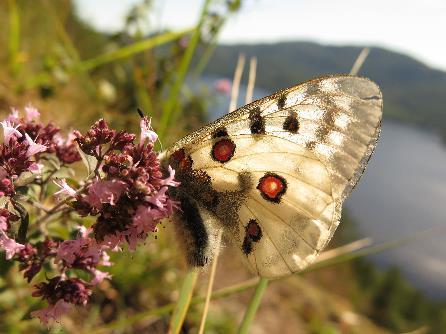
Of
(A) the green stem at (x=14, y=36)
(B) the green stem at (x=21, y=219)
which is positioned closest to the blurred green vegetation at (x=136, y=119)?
(A) the green stem at (x=14, y=36)

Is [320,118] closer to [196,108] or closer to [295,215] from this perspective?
[295,215]

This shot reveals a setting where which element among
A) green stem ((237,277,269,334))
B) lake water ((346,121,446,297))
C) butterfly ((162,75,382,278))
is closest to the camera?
green stem ((237,277,269,334))

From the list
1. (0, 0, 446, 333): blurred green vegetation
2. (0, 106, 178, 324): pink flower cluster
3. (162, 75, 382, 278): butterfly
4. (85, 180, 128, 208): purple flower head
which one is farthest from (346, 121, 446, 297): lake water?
(85, 180, 128, 208): purple flower head

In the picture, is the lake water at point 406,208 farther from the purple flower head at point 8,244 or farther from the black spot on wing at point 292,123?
the purple flower head at point 8,244

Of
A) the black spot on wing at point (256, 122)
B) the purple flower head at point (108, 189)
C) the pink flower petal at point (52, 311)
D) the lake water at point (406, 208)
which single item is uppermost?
the lake water at point (406, 208)

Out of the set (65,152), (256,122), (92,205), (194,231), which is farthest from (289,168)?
(65,152)

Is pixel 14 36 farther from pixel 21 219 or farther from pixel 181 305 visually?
pixel 181 305

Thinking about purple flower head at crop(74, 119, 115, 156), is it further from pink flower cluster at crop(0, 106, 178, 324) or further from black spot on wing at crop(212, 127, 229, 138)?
black spot on wing at crop(212, 127, 229, 138)
